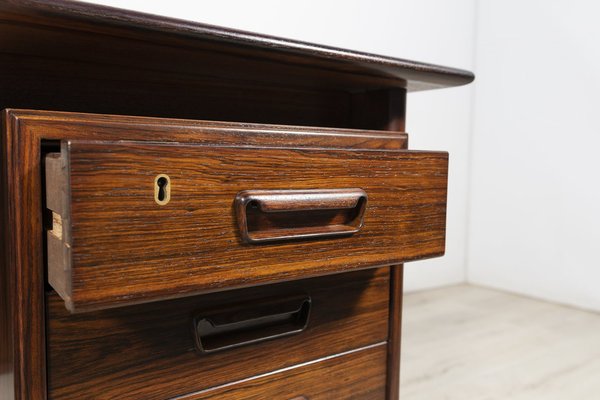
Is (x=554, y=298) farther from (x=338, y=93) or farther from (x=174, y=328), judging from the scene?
(x=174, y=328)

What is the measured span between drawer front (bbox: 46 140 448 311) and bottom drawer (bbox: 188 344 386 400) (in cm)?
17

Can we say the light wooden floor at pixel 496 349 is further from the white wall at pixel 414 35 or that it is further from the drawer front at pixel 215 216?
the drawer front at pixel 215 216

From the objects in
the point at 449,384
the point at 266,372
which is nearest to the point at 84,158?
the point at 266,372

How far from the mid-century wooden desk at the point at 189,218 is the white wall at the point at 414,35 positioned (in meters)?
0.66

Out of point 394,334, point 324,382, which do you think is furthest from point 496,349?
point 324,382

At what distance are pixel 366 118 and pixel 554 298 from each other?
1.20 meters

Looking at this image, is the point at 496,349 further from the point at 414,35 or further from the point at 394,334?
the point at 414,35

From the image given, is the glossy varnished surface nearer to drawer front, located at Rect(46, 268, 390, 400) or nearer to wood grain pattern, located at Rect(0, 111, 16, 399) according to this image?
wood grain pattern, located at Rect(0, 111, 16, 399)

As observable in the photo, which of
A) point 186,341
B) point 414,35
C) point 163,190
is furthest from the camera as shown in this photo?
point 414,35

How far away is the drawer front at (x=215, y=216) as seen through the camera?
37cm

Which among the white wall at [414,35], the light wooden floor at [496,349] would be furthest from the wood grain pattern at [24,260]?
the white wall at [414,35]

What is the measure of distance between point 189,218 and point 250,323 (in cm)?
22

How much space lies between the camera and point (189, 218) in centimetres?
42

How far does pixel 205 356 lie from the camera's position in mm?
546
